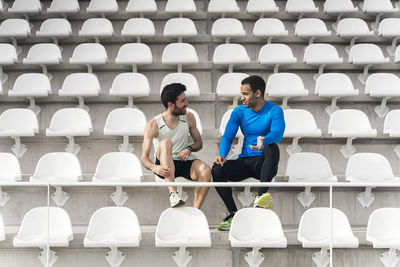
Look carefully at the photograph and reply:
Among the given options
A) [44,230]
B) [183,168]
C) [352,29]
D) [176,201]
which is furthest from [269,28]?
[44,230]

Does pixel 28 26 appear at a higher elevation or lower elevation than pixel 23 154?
higher

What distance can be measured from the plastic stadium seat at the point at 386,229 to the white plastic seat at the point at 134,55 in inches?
92.3

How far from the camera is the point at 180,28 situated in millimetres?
4914

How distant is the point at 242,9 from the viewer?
5.66 metres

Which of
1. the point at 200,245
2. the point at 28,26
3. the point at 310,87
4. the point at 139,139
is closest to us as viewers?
the point at 200,245

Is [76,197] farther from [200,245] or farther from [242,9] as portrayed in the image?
[242,9]

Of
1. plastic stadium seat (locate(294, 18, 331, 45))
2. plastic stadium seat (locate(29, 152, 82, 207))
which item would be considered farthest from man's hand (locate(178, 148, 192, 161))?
plastic stadium seat (locate(294, 18, 331, 45))

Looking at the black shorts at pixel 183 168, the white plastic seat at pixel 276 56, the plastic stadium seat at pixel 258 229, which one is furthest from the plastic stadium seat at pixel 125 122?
the white plastic seat at pixel 276 56

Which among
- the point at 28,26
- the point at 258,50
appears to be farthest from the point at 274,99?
the point at 28,26

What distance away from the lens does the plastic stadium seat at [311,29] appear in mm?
4848

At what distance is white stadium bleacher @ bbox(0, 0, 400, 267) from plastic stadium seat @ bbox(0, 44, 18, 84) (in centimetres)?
1

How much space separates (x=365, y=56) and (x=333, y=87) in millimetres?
667

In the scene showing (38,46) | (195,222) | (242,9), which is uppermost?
(242,9)

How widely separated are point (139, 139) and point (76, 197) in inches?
25.4
